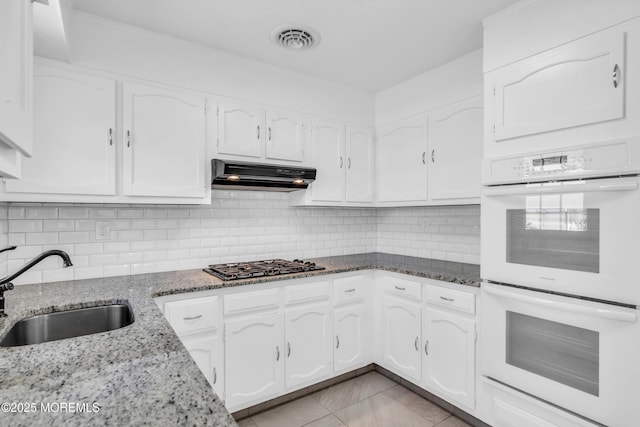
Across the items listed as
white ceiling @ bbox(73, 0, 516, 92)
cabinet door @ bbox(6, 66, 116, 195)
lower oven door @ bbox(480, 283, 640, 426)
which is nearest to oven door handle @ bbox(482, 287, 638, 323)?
lower oven door @ bbox(480, 283, 640, 426)

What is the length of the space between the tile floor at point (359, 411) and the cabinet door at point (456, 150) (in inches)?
60.2

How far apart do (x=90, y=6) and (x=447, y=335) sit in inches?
117

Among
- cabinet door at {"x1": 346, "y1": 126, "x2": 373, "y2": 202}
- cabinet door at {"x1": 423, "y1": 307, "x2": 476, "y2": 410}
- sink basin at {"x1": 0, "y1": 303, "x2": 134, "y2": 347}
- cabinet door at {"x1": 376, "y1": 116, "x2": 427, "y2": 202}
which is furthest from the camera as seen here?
cabinet door at {"x1": 346, "y1": 126, "x2": 373, "y2": 202}

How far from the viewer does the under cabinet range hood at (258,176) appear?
234cm

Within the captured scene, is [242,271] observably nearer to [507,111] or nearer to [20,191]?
[20,191]

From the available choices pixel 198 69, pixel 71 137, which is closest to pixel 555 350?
pixel 198 69

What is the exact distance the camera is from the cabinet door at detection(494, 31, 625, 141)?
1576mm

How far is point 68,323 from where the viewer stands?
1.61m

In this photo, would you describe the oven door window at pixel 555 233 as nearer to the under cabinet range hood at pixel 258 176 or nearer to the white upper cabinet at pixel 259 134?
the under cabinet range hood at pixel 258 176

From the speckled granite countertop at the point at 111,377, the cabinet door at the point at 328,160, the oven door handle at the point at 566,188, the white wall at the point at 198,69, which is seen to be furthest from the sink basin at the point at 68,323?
the oven door handle at the point at 566,188

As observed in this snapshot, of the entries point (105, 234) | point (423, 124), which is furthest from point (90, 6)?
point (423, 124)

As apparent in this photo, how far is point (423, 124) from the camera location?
2.85 metres

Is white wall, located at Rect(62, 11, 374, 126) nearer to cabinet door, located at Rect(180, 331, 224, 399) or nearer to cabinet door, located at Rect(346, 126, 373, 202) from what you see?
cabinet door, located at Rect(346, 126, 373, 202)

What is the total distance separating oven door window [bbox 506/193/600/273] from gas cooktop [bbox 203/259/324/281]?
1.35 metres
